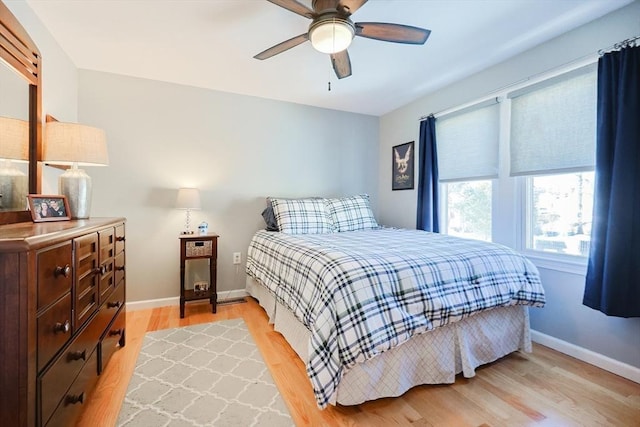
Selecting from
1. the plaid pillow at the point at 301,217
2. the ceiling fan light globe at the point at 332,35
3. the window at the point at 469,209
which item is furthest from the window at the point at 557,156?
the plaid pillow at the point at 301,217

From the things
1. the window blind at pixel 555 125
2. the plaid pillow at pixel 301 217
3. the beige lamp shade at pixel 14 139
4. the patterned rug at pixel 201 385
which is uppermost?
the window blind at pixel 555 125

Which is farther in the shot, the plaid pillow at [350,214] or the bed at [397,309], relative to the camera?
the plaid pillow at [350,214]

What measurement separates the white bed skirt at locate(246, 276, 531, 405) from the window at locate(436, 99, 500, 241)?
990 millimetres

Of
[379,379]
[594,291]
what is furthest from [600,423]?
[379,379]

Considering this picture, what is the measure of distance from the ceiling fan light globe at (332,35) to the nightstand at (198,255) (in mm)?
1904

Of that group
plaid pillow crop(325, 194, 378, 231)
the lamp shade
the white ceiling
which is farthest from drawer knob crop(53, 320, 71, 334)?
plaid pillow crop(325, 194, 378, 231)

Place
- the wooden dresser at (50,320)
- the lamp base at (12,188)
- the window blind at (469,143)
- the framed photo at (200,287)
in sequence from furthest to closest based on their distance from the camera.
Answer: the framed photo at (200,287), the window blind at (469,143), the lamp base at (12,188), the wooden dresser at (50,320)

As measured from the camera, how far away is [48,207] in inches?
58.9

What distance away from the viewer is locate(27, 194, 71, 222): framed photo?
Result: 1.41 m

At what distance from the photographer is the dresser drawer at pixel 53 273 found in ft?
3.00

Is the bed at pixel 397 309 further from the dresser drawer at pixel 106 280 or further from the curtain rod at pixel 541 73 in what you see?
the curtain rod at pixel 541 73

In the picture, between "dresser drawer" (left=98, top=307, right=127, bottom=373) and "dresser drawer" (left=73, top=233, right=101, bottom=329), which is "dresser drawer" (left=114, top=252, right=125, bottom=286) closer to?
"dresser drawer" (left=98, top=307, right=127, bottom=373)

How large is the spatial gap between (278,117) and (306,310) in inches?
98.3

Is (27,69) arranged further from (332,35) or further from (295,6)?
(332,35)
